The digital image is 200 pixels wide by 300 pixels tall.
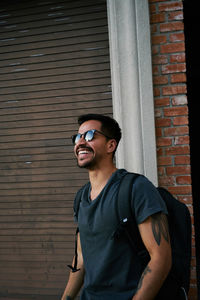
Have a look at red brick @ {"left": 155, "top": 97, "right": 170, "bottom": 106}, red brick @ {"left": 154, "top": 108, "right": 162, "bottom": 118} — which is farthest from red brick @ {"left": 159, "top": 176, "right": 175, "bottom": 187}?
red brick @ {"left": 155, "top": 97, "right": 170, "bottom": 106}

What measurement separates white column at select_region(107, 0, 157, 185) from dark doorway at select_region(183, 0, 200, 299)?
25.0 inches

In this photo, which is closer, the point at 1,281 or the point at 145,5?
the point at 145,5

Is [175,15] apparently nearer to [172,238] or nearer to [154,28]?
[154,28]

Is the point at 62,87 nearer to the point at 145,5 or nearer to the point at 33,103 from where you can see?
the point at 33,103

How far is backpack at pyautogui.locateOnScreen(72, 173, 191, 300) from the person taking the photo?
1788mm

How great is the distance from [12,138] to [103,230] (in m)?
2.31

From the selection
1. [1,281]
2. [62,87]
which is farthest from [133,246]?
[1,281]

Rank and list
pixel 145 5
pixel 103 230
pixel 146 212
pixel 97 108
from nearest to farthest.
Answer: pixel 146 212
pixel 103 230
pixel 145 5
pixel 97 108

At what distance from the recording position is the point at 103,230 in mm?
1846

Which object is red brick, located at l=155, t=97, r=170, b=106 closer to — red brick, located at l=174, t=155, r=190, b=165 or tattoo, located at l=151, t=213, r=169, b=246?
red brick, located at l=174, t=155, r=190, b=165

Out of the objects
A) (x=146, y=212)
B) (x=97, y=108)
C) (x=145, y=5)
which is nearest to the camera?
(x=146, y=212)

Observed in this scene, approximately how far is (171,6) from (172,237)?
235 centimetres

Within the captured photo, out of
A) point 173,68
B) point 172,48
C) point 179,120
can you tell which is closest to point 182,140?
point 179,120

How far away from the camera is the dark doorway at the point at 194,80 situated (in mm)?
3514
